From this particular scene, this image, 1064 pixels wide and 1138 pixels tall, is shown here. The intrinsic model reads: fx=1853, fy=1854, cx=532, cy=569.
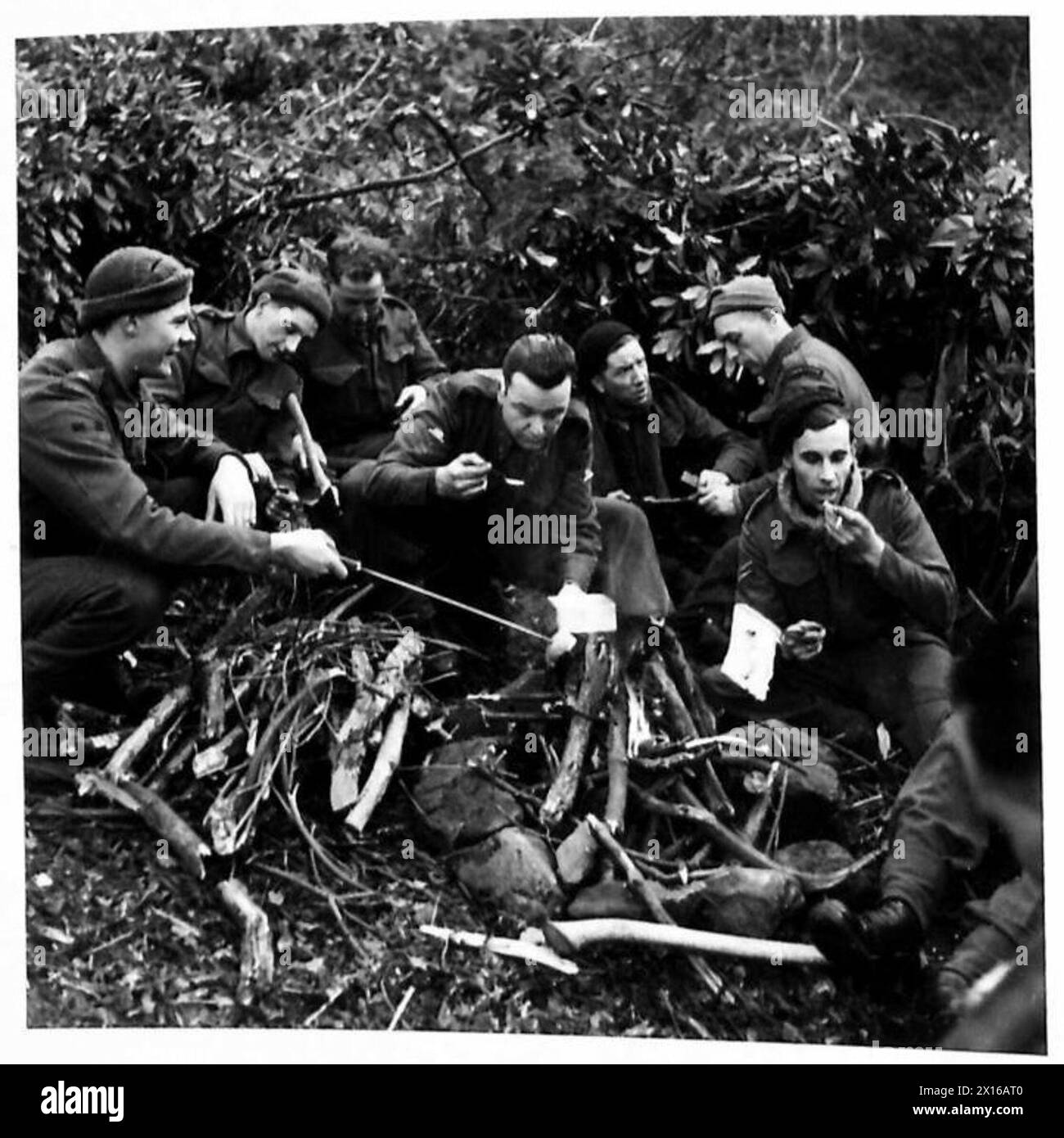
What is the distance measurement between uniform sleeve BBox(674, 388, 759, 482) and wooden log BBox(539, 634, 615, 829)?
2.39ft

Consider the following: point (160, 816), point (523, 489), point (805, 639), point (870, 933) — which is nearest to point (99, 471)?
point (160, 816)

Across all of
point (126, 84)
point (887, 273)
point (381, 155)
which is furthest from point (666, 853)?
point (126, 84)

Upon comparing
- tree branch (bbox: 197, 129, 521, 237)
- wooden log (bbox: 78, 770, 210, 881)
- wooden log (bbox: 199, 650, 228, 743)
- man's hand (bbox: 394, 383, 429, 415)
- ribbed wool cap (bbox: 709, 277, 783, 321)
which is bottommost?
wooden log (bbox: 78, 770, 210, 881)

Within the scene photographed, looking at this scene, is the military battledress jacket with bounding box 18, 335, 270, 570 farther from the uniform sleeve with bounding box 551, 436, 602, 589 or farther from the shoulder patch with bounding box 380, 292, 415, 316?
the uniform sleeve with bounding box 551, 436, 602, 589

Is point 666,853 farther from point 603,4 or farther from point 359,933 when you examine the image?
point 603,4

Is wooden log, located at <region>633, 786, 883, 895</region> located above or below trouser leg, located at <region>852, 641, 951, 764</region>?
below

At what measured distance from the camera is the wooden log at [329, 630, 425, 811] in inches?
257

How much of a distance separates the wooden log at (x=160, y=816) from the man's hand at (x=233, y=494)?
101cm

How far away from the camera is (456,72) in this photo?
653 cm

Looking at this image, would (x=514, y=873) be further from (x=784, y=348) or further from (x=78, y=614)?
(x=784, y=348)

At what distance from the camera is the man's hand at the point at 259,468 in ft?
21.7

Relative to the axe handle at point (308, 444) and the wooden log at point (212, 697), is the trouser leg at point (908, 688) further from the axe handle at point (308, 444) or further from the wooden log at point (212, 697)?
the wooden log at point (212, 697)

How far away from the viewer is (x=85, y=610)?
6.62 metres

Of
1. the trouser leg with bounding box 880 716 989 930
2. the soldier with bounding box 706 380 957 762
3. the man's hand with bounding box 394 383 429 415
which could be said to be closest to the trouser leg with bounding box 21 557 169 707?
the man's hand with bounding box 394 383 429 415
